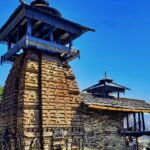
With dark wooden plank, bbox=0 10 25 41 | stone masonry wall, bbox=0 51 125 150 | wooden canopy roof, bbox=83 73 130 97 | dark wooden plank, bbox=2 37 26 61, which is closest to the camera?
stone masonry wall, bbox=0 51 125 150

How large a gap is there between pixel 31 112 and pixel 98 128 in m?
4.38

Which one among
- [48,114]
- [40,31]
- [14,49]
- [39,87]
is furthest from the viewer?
[40,31]

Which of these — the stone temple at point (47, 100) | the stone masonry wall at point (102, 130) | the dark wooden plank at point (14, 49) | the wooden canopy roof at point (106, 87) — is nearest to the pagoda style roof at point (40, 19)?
the stone temple at point (47, 100)

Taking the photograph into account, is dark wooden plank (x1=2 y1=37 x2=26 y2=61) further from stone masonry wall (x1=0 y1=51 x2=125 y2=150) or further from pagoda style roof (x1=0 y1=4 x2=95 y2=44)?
pagoda style roof (x1=0 y1=4 x2=95 y2=44)

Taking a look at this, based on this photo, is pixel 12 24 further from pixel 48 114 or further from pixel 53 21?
pixel 48 114

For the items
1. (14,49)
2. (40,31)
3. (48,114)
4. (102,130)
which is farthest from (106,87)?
(48,114)

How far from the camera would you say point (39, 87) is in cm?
1263

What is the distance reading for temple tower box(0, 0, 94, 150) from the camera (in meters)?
11.8

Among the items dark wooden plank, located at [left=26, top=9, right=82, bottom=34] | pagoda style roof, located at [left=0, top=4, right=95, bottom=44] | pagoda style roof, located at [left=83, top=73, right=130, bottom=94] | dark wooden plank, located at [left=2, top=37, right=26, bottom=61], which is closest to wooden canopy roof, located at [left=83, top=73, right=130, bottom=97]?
pagoda style roof, located at [left=83, top=73, right=130, bottom=94]

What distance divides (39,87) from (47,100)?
31.4 inches

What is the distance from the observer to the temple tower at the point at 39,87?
11.8 meters

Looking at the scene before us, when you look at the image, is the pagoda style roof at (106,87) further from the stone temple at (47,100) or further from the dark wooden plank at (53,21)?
the dark wooden plank at (53,21)

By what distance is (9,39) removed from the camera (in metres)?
16.0

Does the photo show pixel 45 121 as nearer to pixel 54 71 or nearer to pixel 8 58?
pixel 54 71
